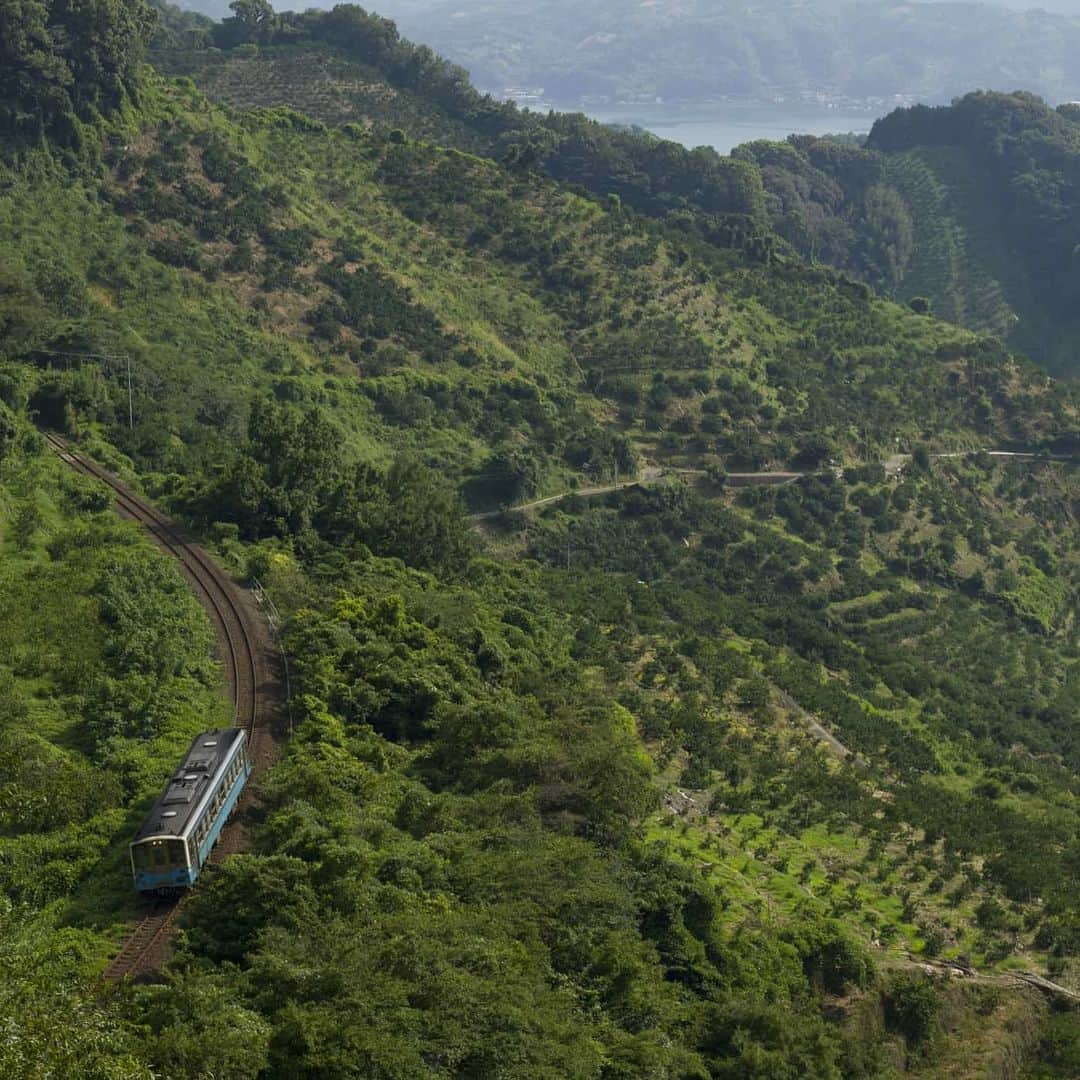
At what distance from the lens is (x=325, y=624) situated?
34.5m

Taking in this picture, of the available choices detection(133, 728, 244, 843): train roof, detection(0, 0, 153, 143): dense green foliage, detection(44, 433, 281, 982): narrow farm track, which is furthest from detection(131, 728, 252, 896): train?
detection(0, 0, 153, 143): dense green foliage

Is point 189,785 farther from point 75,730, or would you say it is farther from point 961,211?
point 961,211

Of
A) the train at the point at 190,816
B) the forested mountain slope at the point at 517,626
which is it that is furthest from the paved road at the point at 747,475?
the train at the point at 190,816

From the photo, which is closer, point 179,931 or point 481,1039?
point 481,1039

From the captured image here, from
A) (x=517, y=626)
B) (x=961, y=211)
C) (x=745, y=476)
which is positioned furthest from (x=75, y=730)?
(x=961, y=211)

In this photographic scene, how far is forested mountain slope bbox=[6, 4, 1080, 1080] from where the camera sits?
883 inches

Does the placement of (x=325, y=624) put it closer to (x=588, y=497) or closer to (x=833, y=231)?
(x=588, y=497)

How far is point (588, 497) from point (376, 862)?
4796 cm

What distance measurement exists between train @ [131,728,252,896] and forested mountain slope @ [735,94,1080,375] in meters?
112

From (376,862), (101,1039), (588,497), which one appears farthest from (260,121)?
(101,1039)

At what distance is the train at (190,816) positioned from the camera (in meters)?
22.2

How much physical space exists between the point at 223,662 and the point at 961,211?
128315 millimetres

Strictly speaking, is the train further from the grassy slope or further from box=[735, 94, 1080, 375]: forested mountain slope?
box=[735, 94, 1080, 375]: forested mountain slope

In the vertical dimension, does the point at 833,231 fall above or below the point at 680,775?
above
